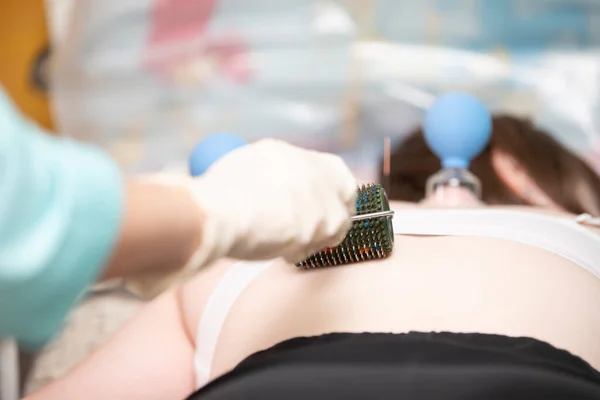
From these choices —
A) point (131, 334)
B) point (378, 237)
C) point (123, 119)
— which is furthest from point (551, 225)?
point (123, 119)

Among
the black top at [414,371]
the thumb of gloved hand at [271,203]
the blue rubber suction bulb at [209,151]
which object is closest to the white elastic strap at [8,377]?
the blue rubber suction bulb at [209,151]

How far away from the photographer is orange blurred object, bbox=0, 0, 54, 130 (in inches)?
54.9

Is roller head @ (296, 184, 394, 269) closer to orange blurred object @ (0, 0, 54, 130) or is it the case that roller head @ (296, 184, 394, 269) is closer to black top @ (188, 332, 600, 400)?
black top @ (188, 332, 600, 400)

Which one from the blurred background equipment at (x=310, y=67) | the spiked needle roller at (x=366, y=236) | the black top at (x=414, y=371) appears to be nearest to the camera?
the black top at (x=414, y=371)

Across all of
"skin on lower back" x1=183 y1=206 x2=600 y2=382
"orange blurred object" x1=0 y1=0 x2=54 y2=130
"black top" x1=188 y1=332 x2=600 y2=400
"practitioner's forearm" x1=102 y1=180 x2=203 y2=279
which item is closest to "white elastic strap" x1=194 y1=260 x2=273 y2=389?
"skin on lower back" x1=183 y1=206 x2=600 y2=382

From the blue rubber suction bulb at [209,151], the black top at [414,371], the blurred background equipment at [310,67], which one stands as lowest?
the black top at [414,371]

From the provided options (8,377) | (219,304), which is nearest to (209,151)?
(219,304)

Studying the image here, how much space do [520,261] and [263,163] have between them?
27 cm

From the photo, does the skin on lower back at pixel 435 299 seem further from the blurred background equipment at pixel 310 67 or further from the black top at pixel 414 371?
the blurred background equipment at pixel 310 67

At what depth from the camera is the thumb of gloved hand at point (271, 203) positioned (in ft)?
1.32

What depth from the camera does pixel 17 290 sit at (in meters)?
0.32

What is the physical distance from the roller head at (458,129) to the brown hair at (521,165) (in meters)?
0.05

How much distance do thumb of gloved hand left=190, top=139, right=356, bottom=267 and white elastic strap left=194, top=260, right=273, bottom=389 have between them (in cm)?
19

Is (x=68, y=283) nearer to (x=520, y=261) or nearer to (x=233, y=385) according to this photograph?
(x=233, y=385)
